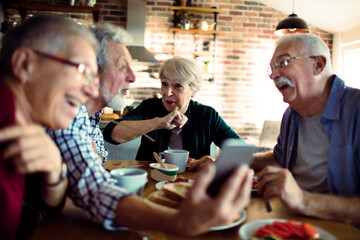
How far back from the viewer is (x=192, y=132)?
220 centimetres

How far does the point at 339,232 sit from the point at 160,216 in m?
0.55

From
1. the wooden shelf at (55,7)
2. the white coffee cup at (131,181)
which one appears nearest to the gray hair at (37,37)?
the white coffee cup at (131,181)

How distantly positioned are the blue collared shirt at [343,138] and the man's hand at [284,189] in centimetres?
37

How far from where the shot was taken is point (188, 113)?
90.7 inches

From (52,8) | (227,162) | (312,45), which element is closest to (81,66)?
(227,162)

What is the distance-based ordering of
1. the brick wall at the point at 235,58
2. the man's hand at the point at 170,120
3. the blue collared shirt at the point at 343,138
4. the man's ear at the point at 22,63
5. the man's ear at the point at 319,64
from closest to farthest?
the man's ear at the point at 22,63 → the blue collared shirt at the point at 343,138 → the man's ear at the point at 319,64 → the man's hand at the point at 170,120 → the brick wall at the point at 235,58

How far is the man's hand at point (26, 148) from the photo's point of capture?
0.71 metres

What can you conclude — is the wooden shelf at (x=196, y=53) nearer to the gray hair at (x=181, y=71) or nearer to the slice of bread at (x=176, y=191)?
the gray hair at (x=181, y=71)

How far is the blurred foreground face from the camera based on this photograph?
0.82m

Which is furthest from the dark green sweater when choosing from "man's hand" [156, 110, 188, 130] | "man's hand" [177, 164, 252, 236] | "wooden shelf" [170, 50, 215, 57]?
"wooden shelf" [170, 50, 215, 57]

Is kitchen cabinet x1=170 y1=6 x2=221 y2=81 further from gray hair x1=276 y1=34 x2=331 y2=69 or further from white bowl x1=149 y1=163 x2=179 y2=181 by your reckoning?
white bowl x1=149 y1=163 x2=179 y2=181

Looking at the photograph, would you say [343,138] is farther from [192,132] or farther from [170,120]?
[192,132]

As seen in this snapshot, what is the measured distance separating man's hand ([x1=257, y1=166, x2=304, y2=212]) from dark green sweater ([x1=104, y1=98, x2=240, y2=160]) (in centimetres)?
104

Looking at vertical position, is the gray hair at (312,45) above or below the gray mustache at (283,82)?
above
